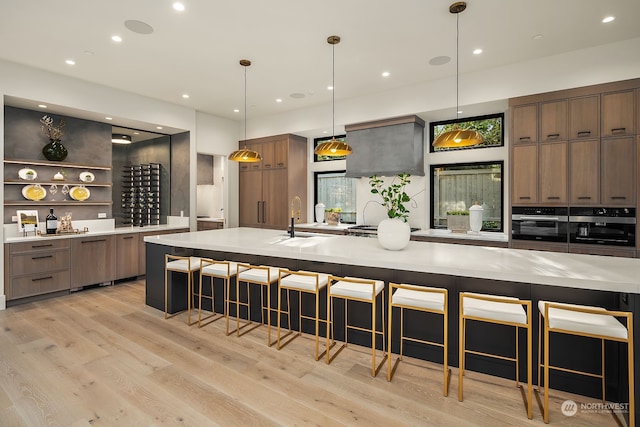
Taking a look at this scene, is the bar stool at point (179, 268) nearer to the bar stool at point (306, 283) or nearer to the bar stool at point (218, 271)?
the bar stool at point (218, 271)

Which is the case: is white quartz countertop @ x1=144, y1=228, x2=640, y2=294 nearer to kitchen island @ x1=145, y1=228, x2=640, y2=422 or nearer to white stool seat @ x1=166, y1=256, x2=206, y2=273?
kitchen island @ x1=145, y1=228, x2=640, y2=422

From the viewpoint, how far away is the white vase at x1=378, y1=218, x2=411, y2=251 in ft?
9.53

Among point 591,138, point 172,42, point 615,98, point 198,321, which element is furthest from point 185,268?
point 615,98

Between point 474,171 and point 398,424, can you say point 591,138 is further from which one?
point 398,424

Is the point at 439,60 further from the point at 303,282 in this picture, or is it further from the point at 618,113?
the point at 303,282

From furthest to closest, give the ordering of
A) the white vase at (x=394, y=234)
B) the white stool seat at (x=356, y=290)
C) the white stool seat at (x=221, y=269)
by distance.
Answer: the white stool seat at (x=221, y=269), the white vase at (x=394, y=234), the white stool seat at (x=356, y=290)

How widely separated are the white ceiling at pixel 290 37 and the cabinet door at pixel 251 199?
91.4 inches

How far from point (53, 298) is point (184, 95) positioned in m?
3.63

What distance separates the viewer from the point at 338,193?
22.0 ft

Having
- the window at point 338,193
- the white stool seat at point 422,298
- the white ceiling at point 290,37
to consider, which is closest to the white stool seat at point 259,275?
the white stool seat at point 422,298

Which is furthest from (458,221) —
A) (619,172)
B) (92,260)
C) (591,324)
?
(92,260)

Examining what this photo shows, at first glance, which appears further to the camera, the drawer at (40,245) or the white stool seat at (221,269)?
the drawer at (40,245)

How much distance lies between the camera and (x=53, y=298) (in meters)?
4.57

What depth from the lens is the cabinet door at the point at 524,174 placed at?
4121 mm
